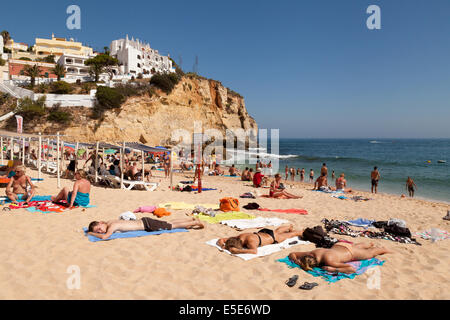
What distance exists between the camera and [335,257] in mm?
3922

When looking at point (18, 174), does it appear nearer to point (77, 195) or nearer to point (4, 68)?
point (77, 195)

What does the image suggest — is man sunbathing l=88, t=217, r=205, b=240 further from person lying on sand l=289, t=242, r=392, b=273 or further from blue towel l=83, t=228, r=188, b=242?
person lying on sand l=289, t=242, r=392, b=273

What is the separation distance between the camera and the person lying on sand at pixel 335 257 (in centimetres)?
380

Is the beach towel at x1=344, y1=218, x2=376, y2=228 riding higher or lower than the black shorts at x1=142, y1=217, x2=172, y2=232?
lower

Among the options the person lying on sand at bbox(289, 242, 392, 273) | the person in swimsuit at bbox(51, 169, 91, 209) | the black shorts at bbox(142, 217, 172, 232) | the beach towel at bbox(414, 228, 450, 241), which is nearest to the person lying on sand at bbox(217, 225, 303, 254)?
the person lying on sand at bbox(289, 242, 392, 273)

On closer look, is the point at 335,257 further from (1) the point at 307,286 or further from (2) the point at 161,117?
(2) the point at 161,117

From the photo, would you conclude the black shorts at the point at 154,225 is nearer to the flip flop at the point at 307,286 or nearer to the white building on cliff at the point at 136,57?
the flip flop at the point at 307,286

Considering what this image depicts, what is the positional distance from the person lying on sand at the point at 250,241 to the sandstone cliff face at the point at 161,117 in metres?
23.6

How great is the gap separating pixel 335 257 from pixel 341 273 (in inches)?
9.3

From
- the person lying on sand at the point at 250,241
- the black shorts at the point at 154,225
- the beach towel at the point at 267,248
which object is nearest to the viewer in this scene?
the beach towel at the point at 267,248

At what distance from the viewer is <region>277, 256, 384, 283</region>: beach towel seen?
363cm

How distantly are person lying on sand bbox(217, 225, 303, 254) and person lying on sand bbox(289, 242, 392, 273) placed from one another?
0.61m

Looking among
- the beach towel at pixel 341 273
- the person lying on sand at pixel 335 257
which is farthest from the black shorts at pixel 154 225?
the person lying on sand at pixel 335 257

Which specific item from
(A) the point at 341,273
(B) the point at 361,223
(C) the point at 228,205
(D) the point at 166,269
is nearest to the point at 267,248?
(A) the point at 341,273
